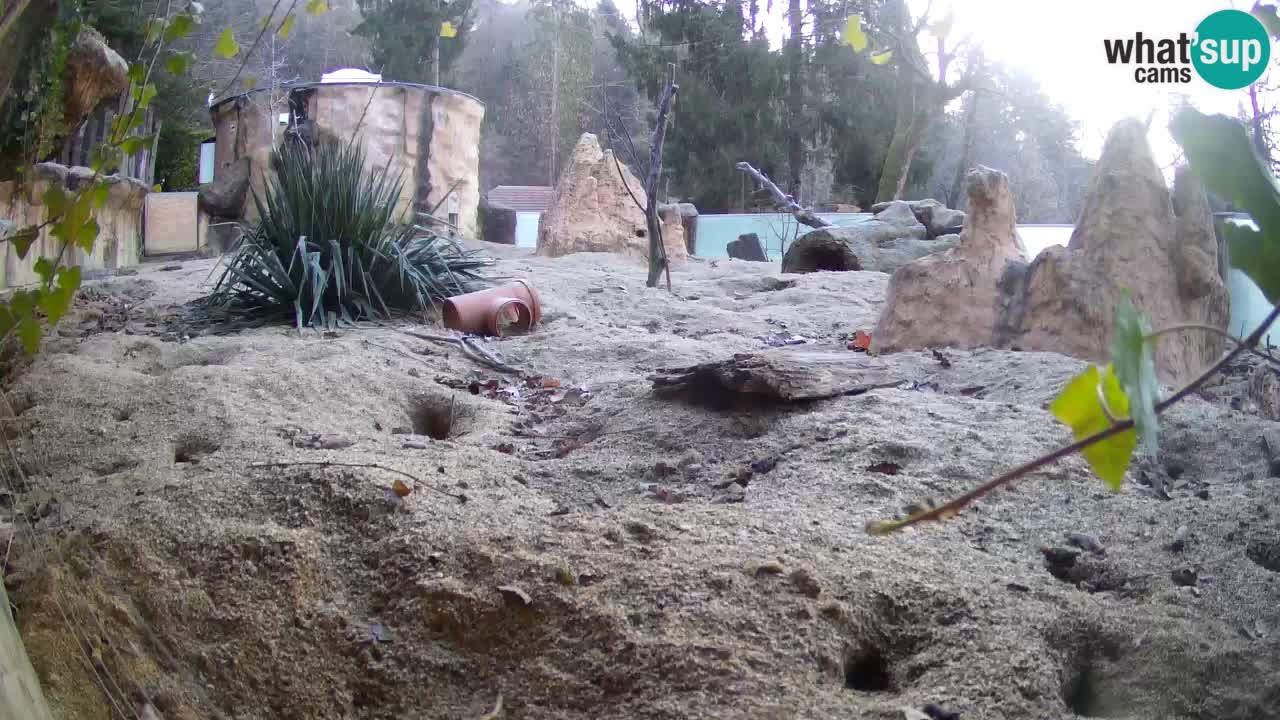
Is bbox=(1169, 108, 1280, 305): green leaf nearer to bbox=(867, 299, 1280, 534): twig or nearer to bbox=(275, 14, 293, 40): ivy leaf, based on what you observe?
bbox=(867, 299, 1280, 534): twig

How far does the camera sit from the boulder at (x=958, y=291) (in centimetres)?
421

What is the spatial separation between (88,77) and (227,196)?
316 inches

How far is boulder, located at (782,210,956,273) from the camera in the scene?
890 cm

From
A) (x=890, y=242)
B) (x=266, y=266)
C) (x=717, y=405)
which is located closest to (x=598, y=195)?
(x=890, y=242)

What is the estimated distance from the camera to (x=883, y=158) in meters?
17.1

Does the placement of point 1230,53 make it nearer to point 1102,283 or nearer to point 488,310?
point 1102,283

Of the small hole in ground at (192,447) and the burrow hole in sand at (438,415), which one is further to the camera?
the burrow hole in sand at (438,415)

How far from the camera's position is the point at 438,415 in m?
3.45

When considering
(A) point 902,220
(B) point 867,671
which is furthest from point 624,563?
(A) point 902,220

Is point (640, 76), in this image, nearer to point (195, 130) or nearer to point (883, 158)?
point (883, 158)

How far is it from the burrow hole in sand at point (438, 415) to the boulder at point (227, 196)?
9.00 metres

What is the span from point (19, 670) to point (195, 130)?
18.0 m

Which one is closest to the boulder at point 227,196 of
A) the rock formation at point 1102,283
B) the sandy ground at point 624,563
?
the sandy ground at point 624,563

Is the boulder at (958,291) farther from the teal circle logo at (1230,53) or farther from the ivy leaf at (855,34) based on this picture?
the ivy leaf at (855,34)
